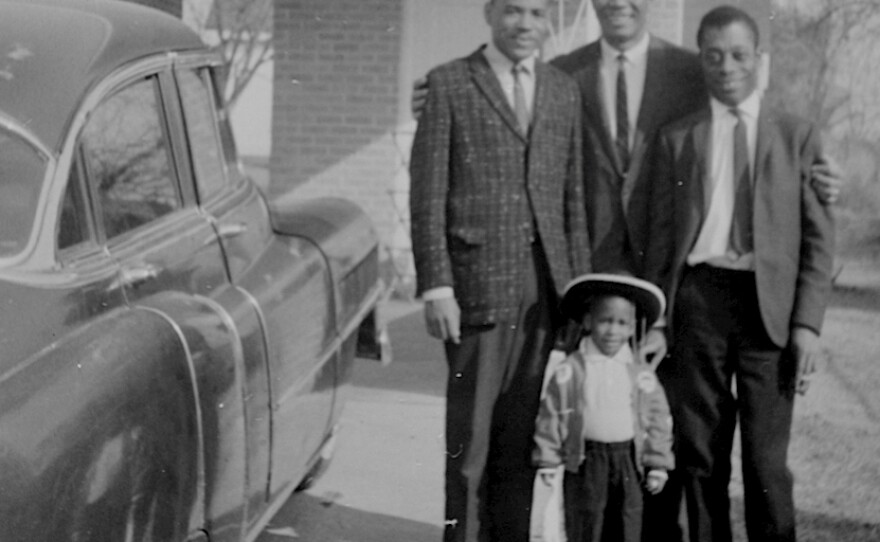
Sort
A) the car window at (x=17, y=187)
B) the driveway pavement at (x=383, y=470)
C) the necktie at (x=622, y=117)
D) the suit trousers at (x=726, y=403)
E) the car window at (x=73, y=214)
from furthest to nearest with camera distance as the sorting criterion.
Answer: the driveway pavement at (x=383, y=470), the necktie at (x=622, y=117), the suit trousers at (x=726, y=403), the car window at (x=73, y=214), the car window at (x=17, y=187)

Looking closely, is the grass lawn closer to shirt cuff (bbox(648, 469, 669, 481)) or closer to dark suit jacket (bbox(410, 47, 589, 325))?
shirt cuff (bbox(648, 469, 669, 481))

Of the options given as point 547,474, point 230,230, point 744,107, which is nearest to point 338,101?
point 230,230

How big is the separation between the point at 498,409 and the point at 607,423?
1.26 feet

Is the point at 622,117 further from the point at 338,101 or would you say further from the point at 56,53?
the point at 338,101

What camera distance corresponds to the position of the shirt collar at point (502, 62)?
396 centimetres

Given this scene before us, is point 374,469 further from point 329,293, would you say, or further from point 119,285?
point 119,285

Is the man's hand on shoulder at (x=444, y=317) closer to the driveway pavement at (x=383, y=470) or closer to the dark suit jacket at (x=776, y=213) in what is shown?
the dark suit jacket at (x=776, y=213)

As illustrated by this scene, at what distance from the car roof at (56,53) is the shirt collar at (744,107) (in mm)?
1664

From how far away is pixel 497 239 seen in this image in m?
3.89

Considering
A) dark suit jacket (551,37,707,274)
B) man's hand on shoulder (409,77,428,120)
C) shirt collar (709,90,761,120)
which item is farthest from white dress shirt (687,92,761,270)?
man's hand on shoulder (409,77,428,120)

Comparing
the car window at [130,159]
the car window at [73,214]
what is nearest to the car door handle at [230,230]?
the car window at [130,159]

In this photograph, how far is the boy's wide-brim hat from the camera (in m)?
3.73

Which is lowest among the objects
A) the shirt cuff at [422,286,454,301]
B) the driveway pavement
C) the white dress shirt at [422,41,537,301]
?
the driveway pavement

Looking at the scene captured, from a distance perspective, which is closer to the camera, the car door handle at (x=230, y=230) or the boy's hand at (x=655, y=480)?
the boy's hand at (x=655, y=480)
